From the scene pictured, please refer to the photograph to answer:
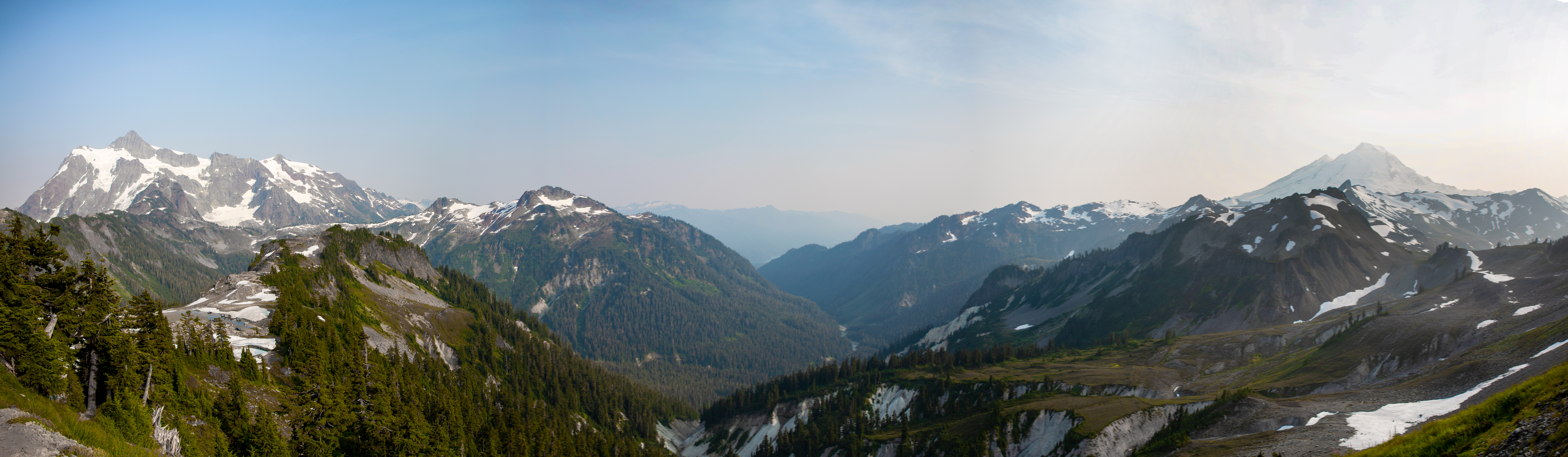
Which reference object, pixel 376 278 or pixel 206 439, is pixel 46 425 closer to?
pixel 206 439

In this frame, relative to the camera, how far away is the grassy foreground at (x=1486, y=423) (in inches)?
976

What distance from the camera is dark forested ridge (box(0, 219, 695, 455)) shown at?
31.0 m

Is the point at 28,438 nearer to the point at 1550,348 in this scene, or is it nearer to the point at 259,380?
the point at 259,380

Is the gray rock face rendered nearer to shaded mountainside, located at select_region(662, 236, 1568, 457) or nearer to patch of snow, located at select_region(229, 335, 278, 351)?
patch of snow, located at select_region(229, 335, 278, 351)

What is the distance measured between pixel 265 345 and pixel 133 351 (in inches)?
1678

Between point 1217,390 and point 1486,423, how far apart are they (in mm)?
88348

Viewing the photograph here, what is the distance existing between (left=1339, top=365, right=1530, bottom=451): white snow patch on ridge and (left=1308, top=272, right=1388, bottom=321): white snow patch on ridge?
10506 centimetres

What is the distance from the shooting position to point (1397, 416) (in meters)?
58.5

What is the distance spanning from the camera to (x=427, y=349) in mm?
116312

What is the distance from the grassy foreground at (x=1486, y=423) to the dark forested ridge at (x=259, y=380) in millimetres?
60474

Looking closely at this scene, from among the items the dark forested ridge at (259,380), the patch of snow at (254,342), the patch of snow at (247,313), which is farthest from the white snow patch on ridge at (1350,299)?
the patch of snow at (247,313)

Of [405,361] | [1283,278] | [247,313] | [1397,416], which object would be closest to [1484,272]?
[1283,278]

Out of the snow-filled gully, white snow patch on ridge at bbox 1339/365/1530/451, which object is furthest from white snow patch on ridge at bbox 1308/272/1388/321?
white snow patch on ridge at bbox 1339/365/1530/451

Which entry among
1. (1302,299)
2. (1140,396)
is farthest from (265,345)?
(1302,299)
